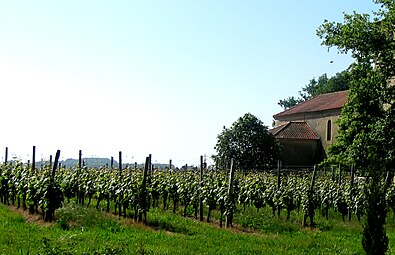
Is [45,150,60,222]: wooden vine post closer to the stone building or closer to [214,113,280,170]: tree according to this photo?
[214,113,280,170]: tree

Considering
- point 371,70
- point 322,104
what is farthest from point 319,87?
point 371,70

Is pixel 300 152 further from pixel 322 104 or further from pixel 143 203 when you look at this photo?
pixel 143 203

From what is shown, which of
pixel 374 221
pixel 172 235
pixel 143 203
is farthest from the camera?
pixel 143 203

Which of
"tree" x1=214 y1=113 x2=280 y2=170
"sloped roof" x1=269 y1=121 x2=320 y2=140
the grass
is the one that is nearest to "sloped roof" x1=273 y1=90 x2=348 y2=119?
A: "sloped roof" x1=269 y1=121 x2=320 y2=140

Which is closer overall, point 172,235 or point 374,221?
point 374,221

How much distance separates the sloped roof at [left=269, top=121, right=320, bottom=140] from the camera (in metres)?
54.8

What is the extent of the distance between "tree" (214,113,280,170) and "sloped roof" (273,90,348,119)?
37.9 feet

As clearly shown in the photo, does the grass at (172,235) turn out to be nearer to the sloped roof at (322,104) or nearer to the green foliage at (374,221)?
the green foliage at (374,221)

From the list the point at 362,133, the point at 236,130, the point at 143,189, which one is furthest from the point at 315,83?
the point at 143,189

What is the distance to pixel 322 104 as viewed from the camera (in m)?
57.2

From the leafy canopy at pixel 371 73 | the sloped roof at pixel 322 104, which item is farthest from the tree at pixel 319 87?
the leafy canopy at pixel 371 73

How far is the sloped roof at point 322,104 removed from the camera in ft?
178

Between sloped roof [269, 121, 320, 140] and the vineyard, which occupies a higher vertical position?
sloped roof [269, 121, 320, 140]

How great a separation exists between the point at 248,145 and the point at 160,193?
23624 millimetres
